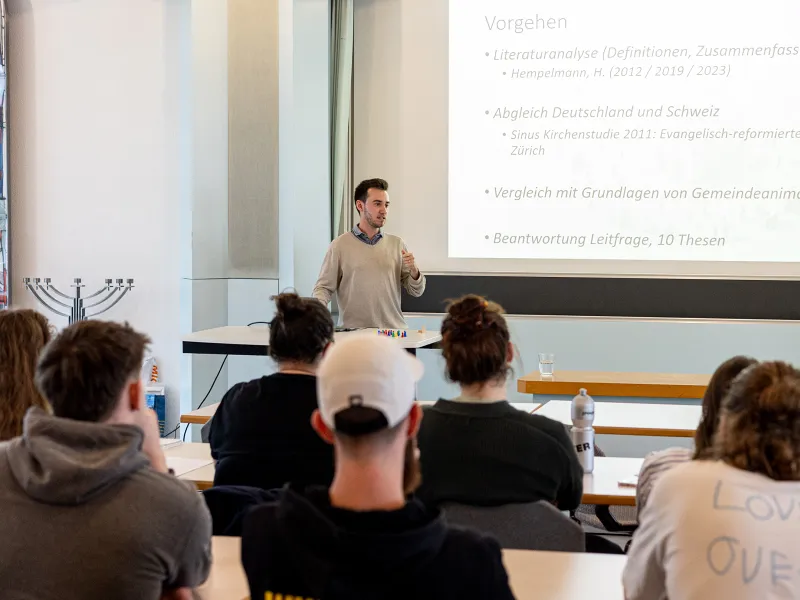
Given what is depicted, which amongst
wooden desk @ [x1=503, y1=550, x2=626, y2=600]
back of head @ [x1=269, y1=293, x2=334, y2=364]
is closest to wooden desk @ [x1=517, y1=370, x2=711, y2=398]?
back of head @ [x1=269, y1=293, x2=334, y2=364]

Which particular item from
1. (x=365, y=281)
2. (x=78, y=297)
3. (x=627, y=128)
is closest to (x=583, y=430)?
(x=365, y=281)

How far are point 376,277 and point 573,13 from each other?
231 cm

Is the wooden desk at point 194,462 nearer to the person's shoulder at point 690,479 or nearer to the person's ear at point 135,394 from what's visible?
the person's ear at point 135,394

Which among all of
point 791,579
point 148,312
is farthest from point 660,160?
point 791,579

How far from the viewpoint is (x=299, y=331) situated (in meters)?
2.35

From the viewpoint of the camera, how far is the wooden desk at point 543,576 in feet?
5.21

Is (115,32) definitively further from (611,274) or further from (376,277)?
(611,274)

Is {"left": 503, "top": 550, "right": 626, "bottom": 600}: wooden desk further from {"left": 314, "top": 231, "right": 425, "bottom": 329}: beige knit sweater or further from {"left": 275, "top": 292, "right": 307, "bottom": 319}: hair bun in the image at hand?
{"left": 314, "top": 231, "right": 425, "bottom": 329}: beige knit sweater

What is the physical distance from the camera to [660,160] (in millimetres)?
5812

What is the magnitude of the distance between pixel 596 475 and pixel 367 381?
1709 mm

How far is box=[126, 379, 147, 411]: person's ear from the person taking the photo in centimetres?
150

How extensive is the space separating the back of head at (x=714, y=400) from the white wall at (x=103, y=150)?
426 cm

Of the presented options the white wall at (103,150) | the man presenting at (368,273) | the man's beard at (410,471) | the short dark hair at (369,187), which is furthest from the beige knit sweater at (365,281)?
the man's beard at (410,471)

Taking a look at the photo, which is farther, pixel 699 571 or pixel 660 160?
pixel 660 160
